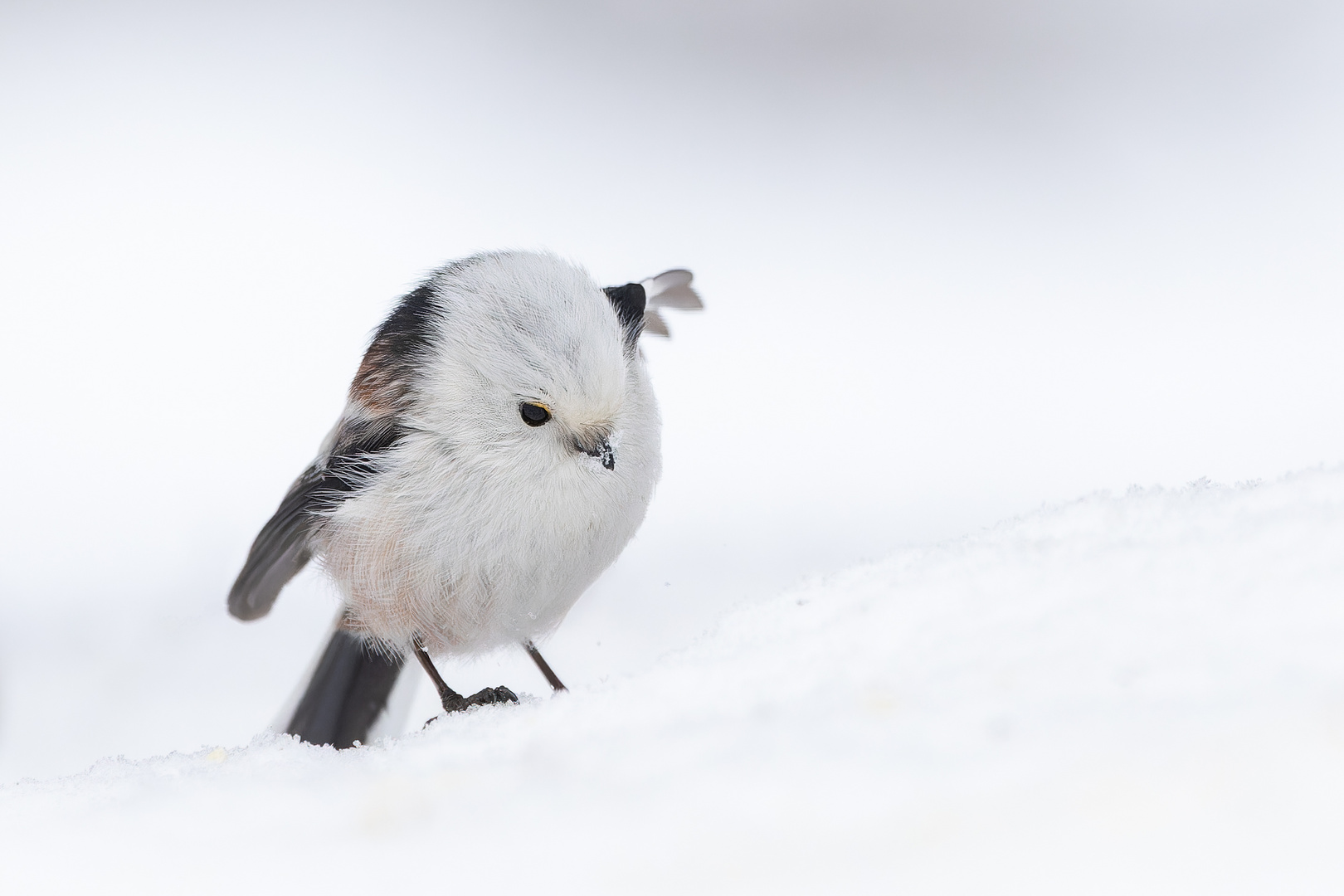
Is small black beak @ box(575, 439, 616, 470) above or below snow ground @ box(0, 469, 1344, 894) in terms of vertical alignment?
above

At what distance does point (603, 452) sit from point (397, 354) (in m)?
0.38

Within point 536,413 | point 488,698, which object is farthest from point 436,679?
point 536,413

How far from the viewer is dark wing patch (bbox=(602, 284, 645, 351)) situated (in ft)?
4.46

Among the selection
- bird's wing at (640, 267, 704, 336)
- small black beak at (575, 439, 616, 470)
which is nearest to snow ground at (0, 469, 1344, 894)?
small black beak at (575, 439, 616, 470)

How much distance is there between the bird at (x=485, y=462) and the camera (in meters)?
1.18

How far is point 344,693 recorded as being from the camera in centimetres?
155

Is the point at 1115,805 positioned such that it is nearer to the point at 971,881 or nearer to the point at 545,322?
Answer: the point at 971,881

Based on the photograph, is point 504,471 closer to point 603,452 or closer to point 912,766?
point 603,452

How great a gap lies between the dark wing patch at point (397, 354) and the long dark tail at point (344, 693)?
414 mm

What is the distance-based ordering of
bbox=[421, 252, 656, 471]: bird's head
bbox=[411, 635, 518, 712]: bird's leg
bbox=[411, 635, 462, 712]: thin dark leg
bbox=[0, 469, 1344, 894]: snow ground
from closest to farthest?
bbox=[0, 469, 1344, 894]: snow ground
bbox=[421, 252, 656, 471]: bird's head
bbox=[411, 635, 518, 712]: bird's leg
bbox=[411, 635, 462, 712]: thin dark leg

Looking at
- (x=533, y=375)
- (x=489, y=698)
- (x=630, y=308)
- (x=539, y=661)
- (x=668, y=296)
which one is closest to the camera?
(x=533, y=375)

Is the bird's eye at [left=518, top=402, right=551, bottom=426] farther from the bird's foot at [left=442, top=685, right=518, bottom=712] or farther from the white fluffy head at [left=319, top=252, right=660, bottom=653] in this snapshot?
the bird's foot at [left=442, top=685, right=518, bottom=712]

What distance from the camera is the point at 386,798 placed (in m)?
0.65

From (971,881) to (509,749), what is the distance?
1.16ft
